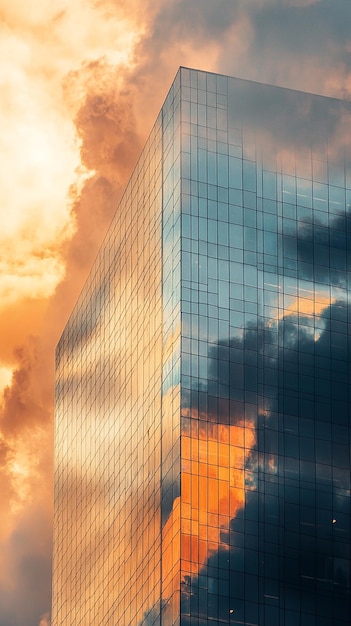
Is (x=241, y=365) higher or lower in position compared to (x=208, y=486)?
higher

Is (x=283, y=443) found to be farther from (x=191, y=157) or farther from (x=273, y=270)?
(x=191, y=157)

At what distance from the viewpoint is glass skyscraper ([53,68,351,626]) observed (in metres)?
162

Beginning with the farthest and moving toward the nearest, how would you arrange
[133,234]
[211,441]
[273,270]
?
[133,234], [273,270], [211,441]

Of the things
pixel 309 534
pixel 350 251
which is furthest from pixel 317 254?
pixel 309 534

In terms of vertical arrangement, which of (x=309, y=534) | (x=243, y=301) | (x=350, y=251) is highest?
(x=350, y=251)

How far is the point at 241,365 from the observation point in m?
169

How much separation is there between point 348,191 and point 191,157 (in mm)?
20182

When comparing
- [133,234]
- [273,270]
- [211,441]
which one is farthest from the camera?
[133,234]

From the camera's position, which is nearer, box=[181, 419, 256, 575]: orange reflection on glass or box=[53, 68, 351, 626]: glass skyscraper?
box=[181, 419, 256, 575]: orange reflection on glass

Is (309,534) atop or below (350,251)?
below

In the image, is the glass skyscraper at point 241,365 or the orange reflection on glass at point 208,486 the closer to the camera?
the orange reflection on glass at point 208,486

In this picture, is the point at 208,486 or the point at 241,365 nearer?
the point at 208,486

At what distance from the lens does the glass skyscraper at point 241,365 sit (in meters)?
162

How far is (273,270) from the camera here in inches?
6895
